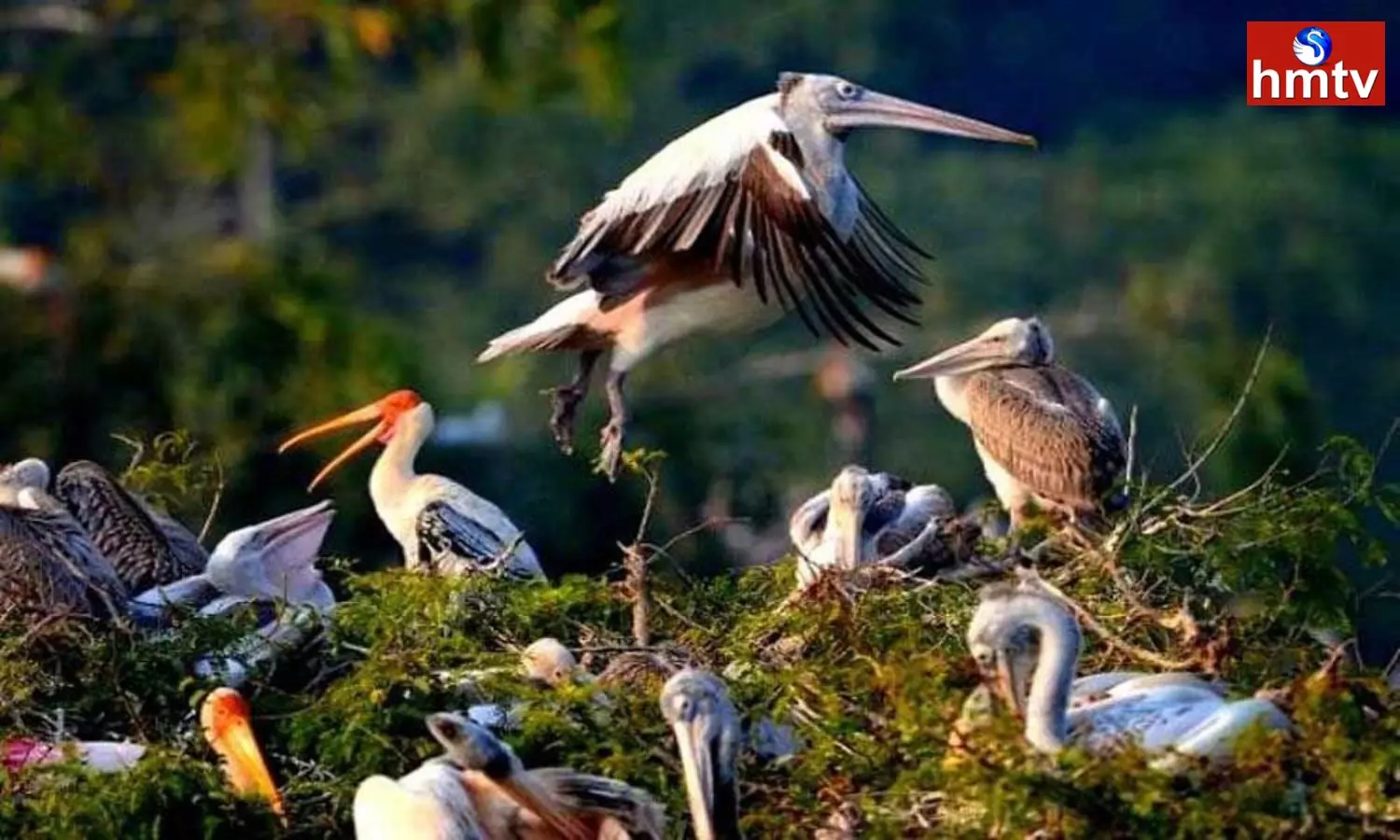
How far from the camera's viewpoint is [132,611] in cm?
Result: 948

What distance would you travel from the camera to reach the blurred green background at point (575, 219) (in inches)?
703

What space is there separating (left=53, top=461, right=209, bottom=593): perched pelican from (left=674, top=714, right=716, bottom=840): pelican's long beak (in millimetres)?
2446

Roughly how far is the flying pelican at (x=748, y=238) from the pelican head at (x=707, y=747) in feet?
7.69

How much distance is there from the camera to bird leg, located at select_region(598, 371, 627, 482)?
34.3 ft

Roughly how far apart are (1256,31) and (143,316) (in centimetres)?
465

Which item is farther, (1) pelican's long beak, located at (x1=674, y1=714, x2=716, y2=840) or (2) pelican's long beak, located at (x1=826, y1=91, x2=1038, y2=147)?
(2) pelican's long beak, located at (x1=826, y1=91, x2=1038, y2=147)

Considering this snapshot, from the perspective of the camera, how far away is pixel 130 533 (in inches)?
402

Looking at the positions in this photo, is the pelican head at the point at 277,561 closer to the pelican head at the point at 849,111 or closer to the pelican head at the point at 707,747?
the pelican head at the point at 849,111

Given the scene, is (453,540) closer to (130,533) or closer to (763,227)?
(130,533)

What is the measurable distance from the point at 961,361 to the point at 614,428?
1.07 metres

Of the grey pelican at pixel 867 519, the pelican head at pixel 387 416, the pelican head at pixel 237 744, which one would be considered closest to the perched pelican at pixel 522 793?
the pelican head at pixel 237 744

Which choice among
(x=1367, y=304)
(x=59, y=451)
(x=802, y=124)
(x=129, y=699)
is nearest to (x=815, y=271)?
(x=802, y=124)

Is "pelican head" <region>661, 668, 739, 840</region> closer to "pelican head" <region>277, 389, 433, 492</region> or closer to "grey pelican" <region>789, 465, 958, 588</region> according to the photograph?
"grey pelican" <region>789, 465, 958, 588</region>

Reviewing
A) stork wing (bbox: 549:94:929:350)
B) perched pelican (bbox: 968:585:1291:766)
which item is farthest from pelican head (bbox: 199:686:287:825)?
stork wing (bbox: 549:94:929:350)
